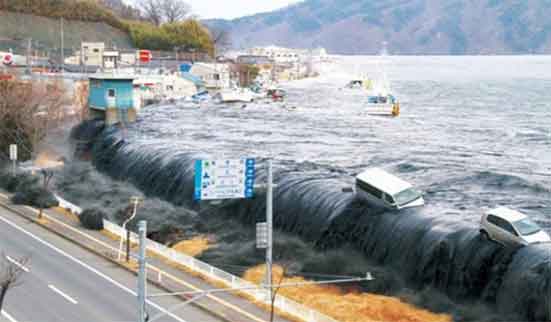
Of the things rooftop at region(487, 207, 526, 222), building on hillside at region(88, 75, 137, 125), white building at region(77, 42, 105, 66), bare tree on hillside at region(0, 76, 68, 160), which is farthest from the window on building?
white building at region(77, 42, 105, 66)

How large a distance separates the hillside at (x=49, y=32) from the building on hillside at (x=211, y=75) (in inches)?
1083

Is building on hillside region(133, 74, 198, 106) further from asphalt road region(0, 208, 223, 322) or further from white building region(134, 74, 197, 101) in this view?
asphalt road region(0, 208, 223, 322)

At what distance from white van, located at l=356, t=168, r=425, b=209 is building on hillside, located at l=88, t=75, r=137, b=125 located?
3833 centimetres

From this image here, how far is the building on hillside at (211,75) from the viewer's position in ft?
459

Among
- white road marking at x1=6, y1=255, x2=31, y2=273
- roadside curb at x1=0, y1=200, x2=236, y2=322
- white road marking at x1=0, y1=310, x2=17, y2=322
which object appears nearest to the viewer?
white road marking at x1=0, y1=310, x2=17, y2=322

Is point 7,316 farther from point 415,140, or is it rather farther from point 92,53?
point 92,53

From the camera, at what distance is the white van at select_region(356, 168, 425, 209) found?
4144 cm

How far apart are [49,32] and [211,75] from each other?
120ft

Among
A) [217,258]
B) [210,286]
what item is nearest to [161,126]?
[217,258]

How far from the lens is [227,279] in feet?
114

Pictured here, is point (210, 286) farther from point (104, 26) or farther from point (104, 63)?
point (104, 26)

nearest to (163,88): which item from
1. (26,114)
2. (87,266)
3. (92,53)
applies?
A: (92,53)

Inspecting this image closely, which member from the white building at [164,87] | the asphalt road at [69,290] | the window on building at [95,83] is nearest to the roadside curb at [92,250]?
the asphalt road at [69,290]

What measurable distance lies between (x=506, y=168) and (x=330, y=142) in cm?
1891
